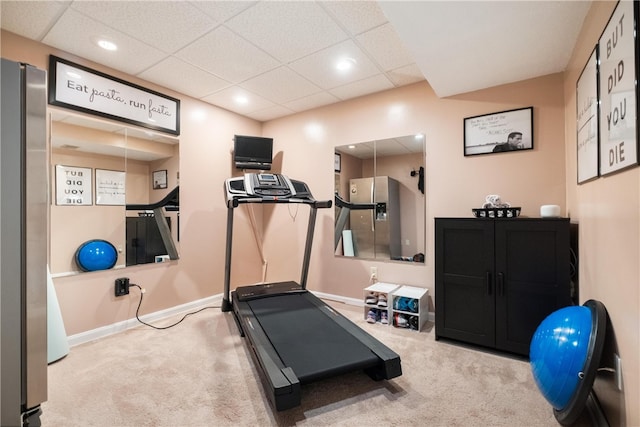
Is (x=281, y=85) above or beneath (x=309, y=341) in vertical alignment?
above

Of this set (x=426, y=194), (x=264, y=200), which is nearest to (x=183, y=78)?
(x=264, y=200)

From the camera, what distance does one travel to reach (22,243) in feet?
2.76

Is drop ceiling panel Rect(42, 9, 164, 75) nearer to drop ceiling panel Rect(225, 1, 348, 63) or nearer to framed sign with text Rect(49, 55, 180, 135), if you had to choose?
framed sign with text Rect(49, 55, 180, 135)

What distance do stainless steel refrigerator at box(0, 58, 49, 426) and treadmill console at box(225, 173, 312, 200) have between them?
2089mm

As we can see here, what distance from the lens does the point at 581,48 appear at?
6.64 feet

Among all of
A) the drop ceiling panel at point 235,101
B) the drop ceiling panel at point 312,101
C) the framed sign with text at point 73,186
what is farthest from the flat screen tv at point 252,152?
the framed sign with text at point 73,186

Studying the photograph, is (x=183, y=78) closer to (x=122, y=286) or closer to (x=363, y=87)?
(x=363, y=87)

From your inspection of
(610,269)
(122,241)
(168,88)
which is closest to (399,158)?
(610,269)

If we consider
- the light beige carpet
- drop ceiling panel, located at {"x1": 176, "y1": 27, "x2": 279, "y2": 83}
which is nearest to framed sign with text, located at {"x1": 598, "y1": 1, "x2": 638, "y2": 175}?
the light beige carpet

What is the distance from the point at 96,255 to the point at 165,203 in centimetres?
84

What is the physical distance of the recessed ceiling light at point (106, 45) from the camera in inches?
95.6

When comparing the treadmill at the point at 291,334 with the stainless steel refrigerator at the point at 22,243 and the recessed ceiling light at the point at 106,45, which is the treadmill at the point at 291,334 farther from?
the recessed ceiling light at the point at 106,45

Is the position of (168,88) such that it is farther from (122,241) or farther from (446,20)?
(446,20)

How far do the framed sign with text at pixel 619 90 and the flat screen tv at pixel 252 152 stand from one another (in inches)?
133
